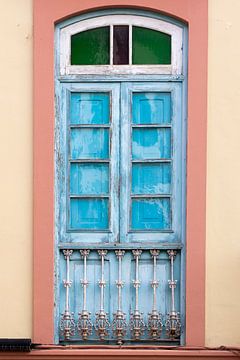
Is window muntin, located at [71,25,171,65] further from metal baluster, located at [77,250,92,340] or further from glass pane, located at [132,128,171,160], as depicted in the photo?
metal baluster, located at [77,250,92,340]

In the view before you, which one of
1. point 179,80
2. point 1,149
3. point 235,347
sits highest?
point 179,80

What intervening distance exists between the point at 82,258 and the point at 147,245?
1.80 feet

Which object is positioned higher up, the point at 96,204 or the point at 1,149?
the point at 1,149

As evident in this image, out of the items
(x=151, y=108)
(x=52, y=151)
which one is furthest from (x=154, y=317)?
(x=151, y=108)

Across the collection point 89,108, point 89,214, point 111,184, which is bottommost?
point 89,214

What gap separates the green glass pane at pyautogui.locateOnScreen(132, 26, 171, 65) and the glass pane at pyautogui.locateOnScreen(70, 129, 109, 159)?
674mm

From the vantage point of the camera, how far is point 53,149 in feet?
21.6

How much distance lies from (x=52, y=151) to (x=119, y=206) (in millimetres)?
717

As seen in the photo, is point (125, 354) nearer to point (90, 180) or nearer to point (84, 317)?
point (84, 317)

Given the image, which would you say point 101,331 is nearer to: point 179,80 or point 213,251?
point 213,251

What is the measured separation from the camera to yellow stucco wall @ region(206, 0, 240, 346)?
655cm

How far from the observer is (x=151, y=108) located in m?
6.68

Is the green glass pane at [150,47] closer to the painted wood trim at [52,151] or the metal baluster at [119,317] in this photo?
the painted wood trim at [52,151]

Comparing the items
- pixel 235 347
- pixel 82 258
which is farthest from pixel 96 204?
pixel 235 347
